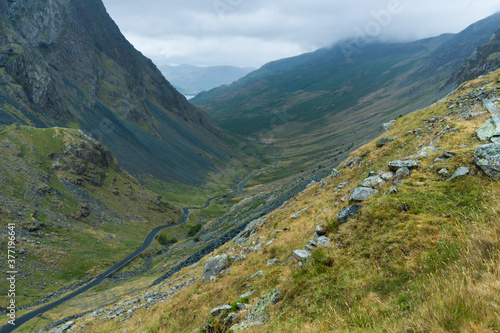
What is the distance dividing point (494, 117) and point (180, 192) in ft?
482

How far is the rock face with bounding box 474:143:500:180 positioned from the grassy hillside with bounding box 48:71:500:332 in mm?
275

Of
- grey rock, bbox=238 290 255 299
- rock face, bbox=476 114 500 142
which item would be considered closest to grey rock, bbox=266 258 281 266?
grey rock, bbox=238 290 255 299

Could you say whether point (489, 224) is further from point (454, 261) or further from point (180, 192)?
point (180, 192)

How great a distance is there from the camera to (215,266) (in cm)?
1712

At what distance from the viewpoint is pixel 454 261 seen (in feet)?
20.2

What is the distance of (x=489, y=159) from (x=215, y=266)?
15874mm

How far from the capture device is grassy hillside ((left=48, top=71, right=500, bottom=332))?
15.3ft

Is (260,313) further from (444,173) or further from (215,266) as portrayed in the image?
(444,173)

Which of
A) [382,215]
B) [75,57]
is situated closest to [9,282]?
[382,215]

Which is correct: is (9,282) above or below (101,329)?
below

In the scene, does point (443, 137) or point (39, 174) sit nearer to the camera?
point (443, 137)

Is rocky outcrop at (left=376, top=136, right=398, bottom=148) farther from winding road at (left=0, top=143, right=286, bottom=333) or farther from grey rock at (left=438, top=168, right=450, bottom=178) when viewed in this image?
winding road at (left=0, top=143, right=286, bottom=333)

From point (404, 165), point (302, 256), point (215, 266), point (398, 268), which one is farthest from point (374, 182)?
point (215, 266)

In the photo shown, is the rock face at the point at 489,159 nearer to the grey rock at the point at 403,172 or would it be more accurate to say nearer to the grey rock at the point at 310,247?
the grey rock at the point at 403,172
